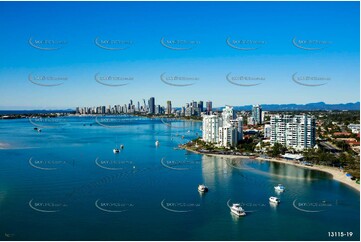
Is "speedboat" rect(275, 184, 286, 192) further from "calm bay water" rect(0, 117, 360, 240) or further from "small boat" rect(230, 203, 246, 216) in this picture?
"small boat" rect(230, 203, 246, 216)

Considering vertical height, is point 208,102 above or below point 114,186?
above

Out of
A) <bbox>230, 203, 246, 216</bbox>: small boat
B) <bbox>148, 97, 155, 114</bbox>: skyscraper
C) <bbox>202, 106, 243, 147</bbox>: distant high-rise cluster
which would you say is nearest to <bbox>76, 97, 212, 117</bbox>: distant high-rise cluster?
<bbox>148, 97, 155, 114</bbox>: skyscraper

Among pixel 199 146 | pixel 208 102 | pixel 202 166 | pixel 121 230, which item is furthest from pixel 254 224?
pixel 208 102

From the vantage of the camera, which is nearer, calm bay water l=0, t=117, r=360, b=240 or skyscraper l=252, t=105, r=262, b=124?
calm bay water l=0, t=117, r=360, b=240

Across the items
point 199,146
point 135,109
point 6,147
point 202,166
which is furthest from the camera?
point 135,109

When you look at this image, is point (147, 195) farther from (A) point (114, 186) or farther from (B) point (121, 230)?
(B) point (121, 230)
